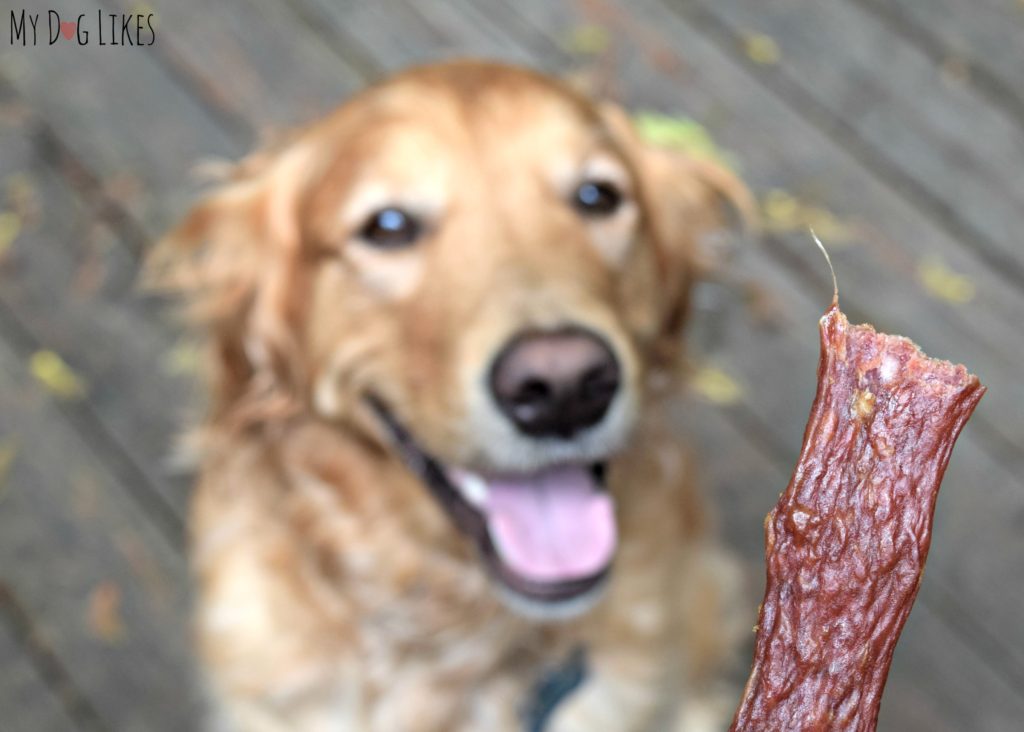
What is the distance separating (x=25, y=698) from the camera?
2451 millimetres

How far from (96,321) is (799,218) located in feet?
6.76

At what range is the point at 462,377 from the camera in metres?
1.64

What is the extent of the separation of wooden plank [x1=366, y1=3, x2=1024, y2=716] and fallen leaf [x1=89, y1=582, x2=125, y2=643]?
1.76 metres

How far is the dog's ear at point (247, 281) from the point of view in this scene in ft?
6.75

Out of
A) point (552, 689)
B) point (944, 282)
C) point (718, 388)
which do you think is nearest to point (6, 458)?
point (552, 689)

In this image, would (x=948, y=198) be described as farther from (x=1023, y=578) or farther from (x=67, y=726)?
(x=67, y=726)

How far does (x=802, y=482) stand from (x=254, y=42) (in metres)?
2.95

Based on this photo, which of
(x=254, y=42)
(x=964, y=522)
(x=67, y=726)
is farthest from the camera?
(x=254, y=42)

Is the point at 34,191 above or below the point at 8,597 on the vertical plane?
above

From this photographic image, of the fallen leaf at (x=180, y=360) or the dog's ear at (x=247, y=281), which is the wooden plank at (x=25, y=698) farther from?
the dog's ear at (x=247, y=281)

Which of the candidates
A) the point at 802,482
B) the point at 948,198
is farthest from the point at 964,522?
the point at 802,482

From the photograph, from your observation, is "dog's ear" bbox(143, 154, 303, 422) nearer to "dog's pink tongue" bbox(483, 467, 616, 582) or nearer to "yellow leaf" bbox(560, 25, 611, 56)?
"dog's pink tongue" bbox(483, 467, 616, 582)

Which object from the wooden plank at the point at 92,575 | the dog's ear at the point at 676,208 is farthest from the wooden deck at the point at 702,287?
the dog's ear at the point at 676,208

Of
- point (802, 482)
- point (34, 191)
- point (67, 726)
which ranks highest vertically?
point (802, 482)
